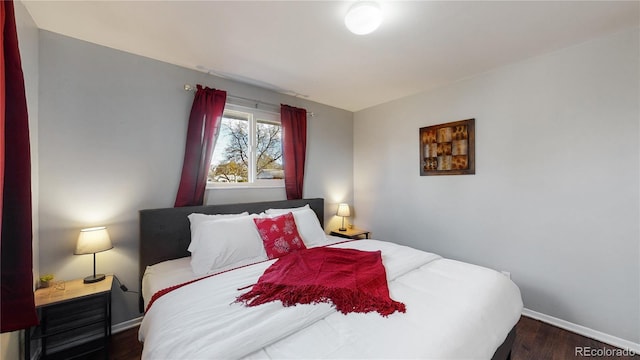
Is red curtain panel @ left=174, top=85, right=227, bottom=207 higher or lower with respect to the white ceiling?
lower

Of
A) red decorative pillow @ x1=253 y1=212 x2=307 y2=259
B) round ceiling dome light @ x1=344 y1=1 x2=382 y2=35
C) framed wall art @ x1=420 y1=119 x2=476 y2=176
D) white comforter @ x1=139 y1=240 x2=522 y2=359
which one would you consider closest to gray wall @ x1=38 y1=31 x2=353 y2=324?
red decorative pillow @ x1=253 y1=212 x2=307 y2=259

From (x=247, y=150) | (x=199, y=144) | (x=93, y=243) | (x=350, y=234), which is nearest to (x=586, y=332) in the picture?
(x=350, y=234)

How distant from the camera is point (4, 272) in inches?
41.7

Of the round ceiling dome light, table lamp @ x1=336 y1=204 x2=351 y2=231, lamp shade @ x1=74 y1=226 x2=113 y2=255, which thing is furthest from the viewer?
table lamp @ x1=336 y1=204 x2=351 y2=231

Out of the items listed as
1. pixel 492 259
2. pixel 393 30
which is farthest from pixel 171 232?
pixel 492 259

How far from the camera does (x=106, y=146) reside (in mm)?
2064

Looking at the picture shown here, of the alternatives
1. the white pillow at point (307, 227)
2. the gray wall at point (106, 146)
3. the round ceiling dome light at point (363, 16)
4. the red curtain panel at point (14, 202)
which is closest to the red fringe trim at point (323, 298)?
the red curtain panel at point (14, 202)

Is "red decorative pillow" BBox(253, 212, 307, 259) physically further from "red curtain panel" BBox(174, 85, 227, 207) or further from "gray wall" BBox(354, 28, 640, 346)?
"gray wall" BBox(354, 28, 640, 346)

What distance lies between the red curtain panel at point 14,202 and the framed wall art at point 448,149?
3.29m

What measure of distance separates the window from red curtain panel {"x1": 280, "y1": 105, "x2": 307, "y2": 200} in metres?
0.10

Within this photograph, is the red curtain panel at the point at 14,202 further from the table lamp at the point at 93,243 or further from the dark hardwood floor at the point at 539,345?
the dark hardwood floor at the point at 539,345

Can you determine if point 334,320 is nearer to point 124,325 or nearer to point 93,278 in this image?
point 93,278

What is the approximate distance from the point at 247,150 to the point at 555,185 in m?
3.08

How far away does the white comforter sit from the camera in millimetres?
973
